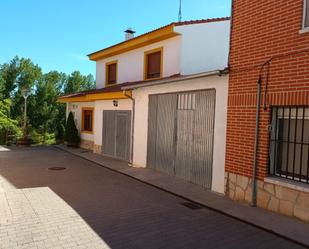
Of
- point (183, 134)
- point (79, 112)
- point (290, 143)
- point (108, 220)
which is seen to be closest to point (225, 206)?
point (290, 143)

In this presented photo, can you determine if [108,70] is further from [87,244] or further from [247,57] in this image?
[87,244]

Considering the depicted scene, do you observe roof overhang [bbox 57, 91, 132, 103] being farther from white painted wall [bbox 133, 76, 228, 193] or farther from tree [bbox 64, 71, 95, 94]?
tree [bbox 64, 71, 95, 94]

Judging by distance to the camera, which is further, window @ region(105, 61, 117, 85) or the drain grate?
window @ region(105, 61, 117, 85)

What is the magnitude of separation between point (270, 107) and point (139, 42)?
377 inches

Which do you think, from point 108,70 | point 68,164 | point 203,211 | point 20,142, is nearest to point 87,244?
point 203,211

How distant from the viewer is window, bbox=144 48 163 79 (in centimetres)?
1482

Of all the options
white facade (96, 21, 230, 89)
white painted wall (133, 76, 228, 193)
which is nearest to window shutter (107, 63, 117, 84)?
white facade (96, 21, 230, 89)

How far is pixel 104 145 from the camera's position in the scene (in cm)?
1573

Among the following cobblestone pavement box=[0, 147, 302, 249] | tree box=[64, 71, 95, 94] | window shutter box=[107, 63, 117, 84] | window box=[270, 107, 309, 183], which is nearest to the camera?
cobblestone pavement box=[0, 147, 302, 249]

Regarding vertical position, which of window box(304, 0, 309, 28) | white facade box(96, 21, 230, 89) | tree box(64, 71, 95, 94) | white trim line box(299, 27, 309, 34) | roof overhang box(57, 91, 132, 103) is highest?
tree box(64, 71, 95, 94)

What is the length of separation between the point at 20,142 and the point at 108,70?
7.17 meters

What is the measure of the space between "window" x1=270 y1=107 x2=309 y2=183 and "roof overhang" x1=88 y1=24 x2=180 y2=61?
7567 mm

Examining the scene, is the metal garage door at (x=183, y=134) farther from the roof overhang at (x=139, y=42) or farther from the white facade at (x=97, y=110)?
the roof overhang at (x=139, y=42)

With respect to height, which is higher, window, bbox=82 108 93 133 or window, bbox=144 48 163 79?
window, bbox=144 48 163 79
